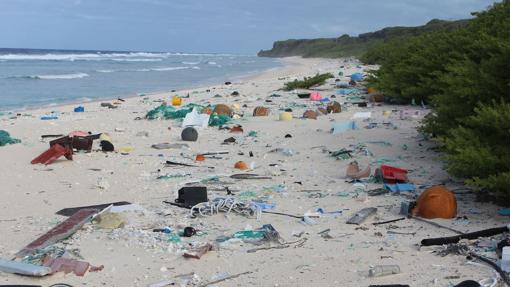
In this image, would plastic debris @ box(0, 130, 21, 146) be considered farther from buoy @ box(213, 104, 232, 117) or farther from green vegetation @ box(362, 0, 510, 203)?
green vegetation @ box(362, 0, 510, 203)

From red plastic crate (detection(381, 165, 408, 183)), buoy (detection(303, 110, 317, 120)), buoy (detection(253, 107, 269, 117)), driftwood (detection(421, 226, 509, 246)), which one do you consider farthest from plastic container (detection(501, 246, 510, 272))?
buoy (detection(253, 107, 269, 117))

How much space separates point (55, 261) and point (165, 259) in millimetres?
712

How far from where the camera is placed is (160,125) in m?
10.9

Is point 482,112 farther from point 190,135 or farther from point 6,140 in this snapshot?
point 6,140

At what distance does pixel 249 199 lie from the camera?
214 inches

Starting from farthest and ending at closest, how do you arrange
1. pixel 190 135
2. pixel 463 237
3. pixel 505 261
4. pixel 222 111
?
pixel 222 111
pixel 190 135
pixel 463 237
pixel 505 261

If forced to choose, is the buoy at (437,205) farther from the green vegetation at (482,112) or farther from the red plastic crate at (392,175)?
the red plastic crate at (392,175)

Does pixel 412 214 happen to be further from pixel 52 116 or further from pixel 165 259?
pixel 52 116

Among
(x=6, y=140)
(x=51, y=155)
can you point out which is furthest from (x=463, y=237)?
(x=6, y=140)

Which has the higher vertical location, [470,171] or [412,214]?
[470,171]

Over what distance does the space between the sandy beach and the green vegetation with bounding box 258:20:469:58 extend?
39.3m

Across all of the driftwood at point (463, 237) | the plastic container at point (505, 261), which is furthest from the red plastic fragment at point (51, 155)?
the plastic container at point (505, 261)

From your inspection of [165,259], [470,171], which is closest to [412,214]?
[470,171]

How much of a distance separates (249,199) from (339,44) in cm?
6730
